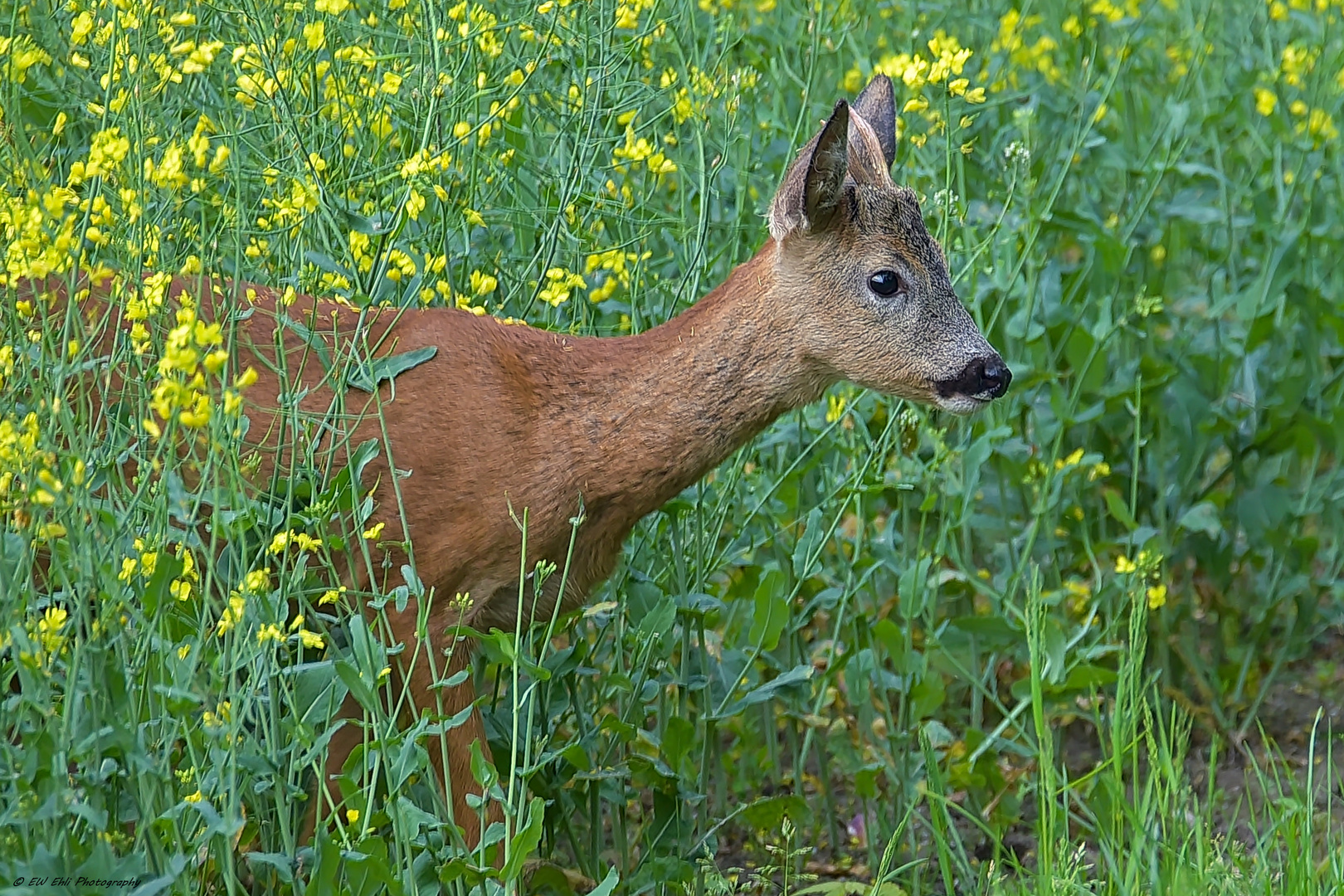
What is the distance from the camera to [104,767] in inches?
108

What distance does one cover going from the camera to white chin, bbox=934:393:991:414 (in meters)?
3.99

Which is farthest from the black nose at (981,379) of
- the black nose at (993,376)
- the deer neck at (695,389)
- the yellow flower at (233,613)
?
the yellow flower at (233,613)

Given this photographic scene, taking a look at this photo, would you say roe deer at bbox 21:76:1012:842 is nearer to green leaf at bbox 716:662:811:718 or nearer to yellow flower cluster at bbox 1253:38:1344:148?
green leaf at bbox 716:662:811:718

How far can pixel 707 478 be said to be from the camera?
439 centimetres

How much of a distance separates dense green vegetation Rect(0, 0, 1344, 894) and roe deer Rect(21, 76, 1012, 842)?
138 millimetres

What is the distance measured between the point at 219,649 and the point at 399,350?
1.02m

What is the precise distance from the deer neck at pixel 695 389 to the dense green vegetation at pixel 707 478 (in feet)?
0.82

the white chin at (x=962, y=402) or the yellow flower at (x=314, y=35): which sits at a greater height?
the yellow flower at (x=314, y=35)

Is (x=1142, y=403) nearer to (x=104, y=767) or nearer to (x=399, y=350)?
(x=399, y=350)

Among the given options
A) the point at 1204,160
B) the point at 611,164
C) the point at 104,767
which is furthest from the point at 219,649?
the point at 1204,160

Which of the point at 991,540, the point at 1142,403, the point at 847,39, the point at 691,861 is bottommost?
the point at 691,861

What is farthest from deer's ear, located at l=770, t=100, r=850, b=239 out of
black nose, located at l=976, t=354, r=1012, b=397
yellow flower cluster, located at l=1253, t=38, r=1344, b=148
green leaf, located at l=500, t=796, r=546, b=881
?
yellow flower cluster, located at l=1253, t=38, r=1344, b=148

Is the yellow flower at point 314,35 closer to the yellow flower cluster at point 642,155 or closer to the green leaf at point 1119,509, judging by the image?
the yellow flower cluster at point 642,155

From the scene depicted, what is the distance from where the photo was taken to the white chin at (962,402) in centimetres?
399
